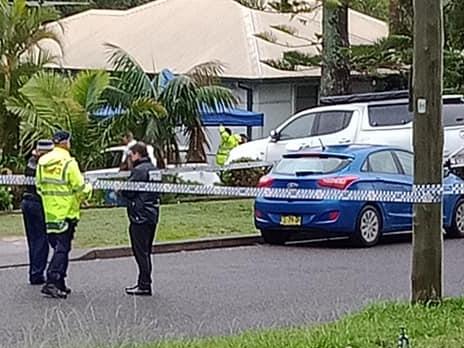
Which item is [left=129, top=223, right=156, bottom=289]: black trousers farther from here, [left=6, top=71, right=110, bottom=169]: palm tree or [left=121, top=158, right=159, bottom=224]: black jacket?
[left=6, top=71, right=110, bottom=169]: palm tree

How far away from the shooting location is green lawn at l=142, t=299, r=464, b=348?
27.8 ft

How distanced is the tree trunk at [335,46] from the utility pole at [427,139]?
18.3 metres

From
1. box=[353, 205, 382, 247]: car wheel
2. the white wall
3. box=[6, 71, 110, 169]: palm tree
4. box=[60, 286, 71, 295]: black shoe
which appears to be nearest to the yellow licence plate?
box=[353, 205, 382, 247]: car wheel

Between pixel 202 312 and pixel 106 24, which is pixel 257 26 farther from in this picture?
pixel 202 312

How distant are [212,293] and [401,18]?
19.8 metres

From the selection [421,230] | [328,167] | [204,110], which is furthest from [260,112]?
[421,230]

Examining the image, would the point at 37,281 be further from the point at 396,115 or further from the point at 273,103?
the point at 273,103

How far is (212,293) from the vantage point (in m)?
13.1

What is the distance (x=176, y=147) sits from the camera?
25609 millimetres

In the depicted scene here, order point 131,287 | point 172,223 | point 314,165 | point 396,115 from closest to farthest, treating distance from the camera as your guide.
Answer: point 131,287 < point 314,165 < point 172,223 < point 396,115

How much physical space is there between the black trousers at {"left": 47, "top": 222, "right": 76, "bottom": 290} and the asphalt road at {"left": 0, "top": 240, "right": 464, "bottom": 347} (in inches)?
9.5

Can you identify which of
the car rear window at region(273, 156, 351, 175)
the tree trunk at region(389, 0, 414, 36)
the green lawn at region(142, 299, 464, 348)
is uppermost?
the tree trunk at region(389, 0, 414, 36)

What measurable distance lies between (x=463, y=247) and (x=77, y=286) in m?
6.57

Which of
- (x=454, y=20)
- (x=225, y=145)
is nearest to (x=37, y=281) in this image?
(x=225, y=145)
